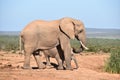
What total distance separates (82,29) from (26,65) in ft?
8.59

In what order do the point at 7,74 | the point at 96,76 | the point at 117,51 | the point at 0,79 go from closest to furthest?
1. the point at 0,79
2. the point at 7,74
3. the point at 96,76
4. the point at 117,51

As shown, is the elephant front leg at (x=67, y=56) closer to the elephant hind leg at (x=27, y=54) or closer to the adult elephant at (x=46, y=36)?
the adult elephant at (x=46, y=36)

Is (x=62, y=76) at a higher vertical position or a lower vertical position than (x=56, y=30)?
lower

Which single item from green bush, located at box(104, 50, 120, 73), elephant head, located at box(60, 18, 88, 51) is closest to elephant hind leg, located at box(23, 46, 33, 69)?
elephant head, located at box(60, 18, 88, 51)

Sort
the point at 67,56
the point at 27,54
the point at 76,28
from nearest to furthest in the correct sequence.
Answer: the point at 27,54
the point at 67,56
the point at 76,28

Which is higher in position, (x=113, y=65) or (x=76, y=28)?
(x=76, y=28)

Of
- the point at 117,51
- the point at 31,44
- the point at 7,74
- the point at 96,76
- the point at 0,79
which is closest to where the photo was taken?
the point at 0,79

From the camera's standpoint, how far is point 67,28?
1822 cm

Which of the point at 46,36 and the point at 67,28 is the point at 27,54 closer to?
the point at 46,36

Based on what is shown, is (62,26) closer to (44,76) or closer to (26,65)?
(26,65)

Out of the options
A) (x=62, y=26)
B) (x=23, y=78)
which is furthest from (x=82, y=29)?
(x=23, y=78)

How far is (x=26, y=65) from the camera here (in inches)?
709

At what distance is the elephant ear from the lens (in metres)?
18.1

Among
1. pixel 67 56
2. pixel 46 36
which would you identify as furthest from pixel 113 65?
pixel 46 36
